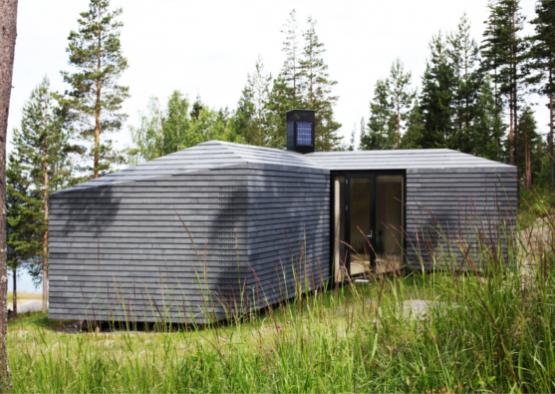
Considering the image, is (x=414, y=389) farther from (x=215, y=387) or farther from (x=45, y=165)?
(x=45, y=165)

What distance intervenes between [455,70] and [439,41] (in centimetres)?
155

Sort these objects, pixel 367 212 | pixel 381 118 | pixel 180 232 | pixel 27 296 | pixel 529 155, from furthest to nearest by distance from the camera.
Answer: pixel 27 296, pixel 381 118, pixel 367 212, pixel 180 232, pixel 529 155

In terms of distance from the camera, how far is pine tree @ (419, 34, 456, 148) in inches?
1104

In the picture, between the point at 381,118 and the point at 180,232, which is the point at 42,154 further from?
the point at 180,232

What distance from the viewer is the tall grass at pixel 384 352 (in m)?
3.04

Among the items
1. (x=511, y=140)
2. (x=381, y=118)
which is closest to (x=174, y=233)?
(x=511, y=140)

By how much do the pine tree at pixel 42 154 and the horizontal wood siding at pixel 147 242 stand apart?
16080 millimetres

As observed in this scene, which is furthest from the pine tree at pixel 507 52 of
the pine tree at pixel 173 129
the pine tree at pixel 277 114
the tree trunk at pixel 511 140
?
the pine tree at pixel 173 129

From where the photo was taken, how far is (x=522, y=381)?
122 inches

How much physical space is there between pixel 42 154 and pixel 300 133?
615 inches

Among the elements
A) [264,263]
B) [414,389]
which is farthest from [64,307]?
[414,389]

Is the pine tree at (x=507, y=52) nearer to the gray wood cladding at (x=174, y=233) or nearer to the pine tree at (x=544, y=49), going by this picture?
the pine tree at (x=544, y=49)

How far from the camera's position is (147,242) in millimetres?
8711

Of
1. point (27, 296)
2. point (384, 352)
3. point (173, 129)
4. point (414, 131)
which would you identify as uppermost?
point (173, 129)
